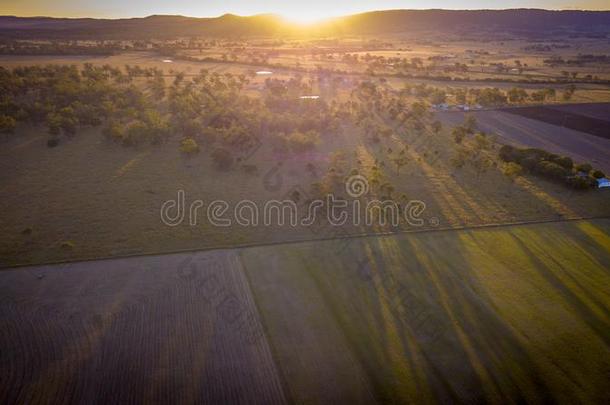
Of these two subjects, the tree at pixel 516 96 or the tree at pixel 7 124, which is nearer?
the tree at pixel 7 124

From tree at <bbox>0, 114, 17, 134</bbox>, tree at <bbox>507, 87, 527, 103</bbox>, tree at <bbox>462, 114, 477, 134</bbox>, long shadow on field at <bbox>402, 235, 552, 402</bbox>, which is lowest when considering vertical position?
long shadow on field at <bbox>402, 235, 552, 402</bbox>

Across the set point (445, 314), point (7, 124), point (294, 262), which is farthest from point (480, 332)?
point (7, 124)

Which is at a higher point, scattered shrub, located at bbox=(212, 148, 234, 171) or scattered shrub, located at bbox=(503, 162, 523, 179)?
scattered shrub, located at bbox=(212, 148, 234, 171)

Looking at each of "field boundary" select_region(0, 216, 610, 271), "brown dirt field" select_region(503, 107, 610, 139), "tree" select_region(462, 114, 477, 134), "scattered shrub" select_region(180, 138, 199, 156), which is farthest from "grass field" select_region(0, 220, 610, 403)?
"brown dirt field" select_region(503, 107, 610, 139)

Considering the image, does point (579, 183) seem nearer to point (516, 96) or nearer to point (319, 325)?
point (319, 325)

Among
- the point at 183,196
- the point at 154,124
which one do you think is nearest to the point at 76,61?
the point at 154,124

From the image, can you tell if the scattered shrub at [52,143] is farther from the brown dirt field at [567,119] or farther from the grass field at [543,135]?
the brown dirt field at [567,119]

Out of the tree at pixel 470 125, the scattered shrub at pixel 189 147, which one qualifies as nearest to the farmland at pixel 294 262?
the scattered shrub at pixel 189 147

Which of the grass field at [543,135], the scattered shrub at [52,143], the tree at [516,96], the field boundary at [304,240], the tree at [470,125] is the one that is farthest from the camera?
the tree at [516,96]

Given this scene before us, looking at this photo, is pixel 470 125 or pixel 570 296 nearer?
pixel 570 296

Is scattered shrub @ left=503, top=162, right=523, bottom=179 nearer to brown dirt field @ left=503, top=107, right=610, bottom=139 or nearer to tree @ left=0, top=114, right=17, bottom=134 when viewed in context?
brown dirt field @ left=503, top=107, right=610, bottom=139
